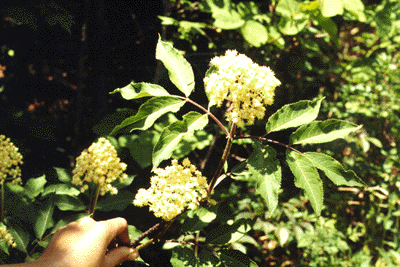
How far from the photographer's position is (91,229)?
3.86 ft

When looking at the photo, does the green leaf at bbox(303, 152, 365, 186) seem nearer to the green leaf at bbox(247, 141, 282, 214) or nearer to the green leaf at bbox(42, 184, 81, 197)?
the green leaf at bbox(247, 141, 282, 214)

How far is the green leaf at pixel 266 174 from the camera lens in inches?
43.5

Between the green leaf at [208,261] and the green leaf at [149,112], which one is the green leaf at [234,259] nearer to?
the green leaf at [208,261]

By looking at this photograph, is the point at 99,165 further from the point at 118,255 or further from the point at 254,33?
the point at 254,33

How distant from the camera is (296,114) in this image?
1.23 m

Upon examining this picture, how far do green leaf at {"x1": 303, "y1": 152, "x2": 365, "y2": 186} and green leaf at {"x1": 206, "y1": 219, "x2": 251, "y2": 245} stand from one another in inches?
20.5

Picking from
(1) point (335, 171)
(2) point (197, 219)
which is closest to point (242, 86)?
(1) point (335, 171)

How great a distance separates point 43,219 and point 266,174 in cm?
136

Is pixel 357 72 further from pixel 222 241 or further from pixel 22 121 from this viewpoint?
pixel 22 121

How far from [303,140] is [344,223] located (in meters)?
2.21

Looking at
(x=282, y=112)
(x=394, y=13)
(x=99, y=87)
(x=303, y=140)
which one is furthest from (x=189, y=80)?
Result: (x=394, y=13)

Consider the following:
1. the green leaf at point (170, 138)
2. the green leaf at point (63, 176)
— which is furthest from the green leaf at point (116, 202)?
the green leaf at point (170, 138)

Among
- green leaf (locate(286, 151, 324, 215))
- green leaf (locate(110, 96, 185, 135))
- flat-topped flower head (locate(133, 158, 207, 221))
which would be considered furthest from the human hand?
green leaf (locate(286, 151, 324, 215))

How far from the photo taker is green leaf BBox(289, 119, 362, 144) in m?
A: 1.16
